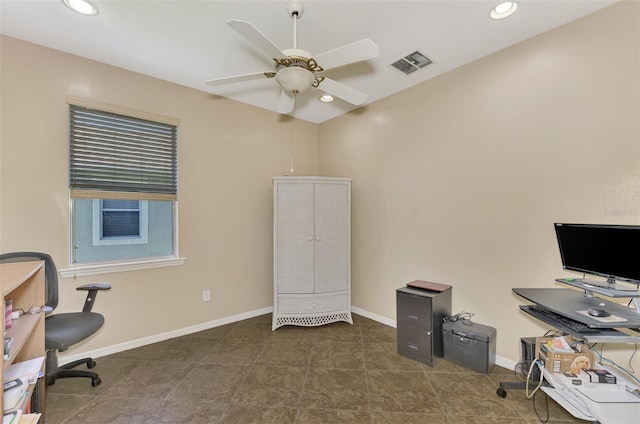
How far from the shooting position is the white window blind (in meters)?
2.54

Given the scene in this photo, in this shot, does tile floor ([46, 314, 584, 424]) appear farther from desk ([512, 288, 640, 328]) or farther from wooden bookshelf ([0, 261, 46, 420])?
desk ([512, 288, 640, 328])

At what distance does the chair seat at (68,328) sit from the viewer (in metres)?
1.89

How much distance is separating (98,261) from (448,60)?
3.78 meters

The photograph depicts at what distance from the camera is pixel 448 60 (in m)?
2.62

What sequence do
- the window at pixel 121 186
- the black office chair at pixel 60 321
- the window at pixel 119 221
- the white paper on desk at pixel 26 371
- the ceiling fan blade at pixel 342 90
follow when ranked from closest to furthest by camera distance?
the white paper on desk at pixel 26 371 → the black office chair at pixel 60 321 → the ceiling fan blade at pixel 342 90 → the window at pixel 121 186 → the window at pixel 119 221

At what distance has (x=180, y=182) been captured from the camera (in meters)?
3.10

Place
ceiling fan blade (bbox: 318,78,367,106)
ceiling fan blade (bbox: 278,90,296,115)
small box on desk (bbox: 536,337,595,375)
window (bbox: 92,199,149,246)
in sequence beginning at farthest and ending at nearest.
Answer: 1. window (bbox: 92,199,149,246)
2. ceiling fan blade (bbox: 278,90,296,115)
3. ceiling fan blade (bbox: 318,78,367,106)
4. small box on desk (bbox: 536,337,595,375)

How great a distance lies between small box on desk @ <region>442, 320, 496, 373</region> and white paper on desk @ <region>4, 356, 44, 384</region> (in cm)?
281

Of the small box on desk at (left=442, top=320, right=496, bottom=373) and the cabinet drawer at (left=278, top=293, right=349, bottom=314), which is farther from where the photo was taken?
the cabinet drawer at (left=278, top=293, right=349, bottom=314)

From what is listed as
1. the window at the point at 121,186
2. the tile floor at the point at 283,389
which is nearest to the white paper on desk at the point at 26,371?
the tile floor at the point at 283,389

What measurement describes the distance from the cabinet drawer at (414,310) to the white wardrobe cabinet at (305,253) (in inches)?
37.8

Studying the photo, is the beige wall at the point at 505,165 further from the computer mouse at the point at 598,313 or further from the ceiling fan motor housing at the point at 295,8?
the ceiling fan motor housing at the point at 295,8

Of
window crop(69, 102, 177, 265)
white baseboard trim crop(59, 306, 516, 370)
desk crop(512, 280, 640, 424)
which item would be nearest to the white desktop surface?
desk crop(512, 280, 640, 424)

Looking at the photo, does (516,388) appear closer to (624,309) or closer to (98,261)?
(624,309)
